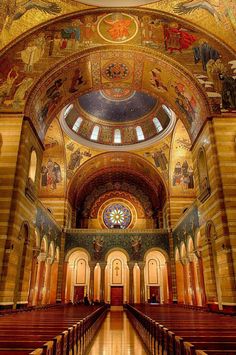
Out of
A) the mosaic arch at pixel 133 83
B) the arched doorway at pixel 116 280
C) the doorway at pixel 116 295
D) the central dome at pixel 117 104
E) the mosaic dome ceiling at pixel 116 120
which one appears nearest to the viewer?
the mosaic arch at pixel 133 83

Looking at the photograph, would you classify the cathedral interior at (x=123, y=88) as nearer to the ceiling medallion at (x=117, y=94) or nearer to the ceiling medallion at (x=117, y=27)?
the ceiling medallion at (x=117, y=27)

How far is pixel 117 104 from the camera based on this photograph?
2542 centimetres

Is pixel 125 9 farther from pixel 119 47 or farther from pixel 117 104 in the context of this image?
pixel 117 104

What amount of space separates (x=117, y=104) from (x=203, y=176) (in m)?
15.0

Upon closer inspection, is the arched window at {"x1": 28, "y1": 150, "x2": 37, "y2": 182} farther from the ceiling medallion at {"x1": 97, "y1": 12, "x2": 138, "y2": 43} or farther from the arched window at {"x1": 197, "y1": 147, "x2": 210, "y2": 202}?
the arched window at {"x1": 197, "y1": 147, "x2": 210, "y2": 202}

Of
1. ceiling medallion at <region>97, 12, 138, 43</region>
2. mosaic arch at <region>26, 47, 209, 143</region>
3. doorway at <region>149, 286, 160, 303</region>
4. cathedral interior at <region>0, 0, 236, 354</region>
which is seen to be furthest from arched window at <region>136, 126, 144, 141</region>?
doorway at <region>149, 286, 160, 303</region>

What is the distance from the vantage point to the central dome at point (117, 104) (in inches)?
959

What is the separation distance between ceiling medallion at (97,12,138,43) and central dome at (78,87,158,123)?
10.8m

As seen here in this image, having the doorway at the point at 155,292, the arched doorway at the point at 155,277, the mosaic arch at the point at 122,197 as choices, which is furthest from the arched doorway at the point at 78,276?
the doorway at the point at 155,292

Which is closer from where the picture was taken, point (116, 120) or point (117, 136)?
point (117, 136)

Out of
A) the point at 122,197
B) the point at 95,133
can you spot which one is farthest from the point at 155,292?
the point at 95,133

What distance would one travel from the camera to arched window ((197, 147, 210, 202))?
11.7 m

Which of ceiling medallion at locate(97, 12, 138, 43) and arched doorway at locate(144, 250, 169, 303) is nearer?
ceiling medallion at locate(97, 12, 138, 43)

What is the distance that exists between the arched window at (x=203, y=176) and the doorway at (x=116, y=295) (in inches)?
676
